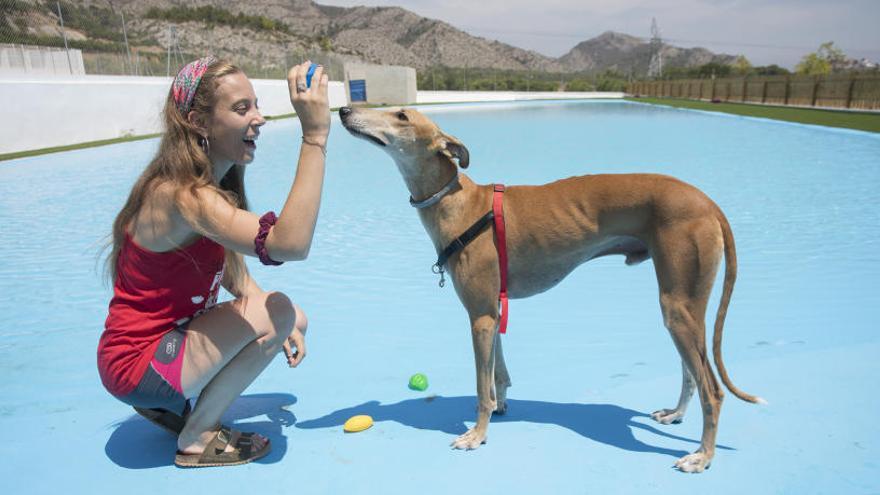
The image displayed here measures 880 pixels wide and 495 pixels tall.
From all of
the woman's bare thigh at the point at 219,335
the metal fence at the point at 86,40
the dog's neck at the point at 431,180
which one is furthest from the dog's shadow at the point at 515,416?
the metal fence at the point at 86,40

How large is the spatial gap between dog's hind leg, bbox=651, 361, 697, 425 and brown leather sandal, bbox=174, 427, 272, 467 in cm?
194

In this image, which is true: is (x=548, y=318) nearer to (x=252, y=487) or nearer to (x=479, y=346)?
(x=479, y=346)

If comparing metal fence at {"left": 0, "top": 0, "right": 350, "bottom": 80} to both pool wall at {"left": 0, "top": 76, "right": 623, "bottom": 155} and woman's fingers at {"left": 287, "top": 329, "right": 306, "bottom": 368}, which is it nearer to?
pool wall at {"left": 0, "top": 76, "right": 623, "bottom": 155}

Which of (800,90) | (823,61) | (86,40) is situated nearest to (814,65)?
(823,61)

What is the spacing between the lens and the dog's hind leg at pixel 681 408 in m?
2.86

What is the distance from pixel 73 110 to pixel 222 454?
17.0 m

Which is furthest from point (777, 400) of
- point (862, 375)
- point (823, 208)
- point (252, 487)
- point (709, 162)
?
point (709, 162)

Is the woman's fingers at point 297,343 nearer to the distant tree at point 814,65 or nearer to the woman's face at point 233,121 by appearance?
the woman's face at point 233,121

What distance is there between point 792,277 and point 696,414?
10.6ft

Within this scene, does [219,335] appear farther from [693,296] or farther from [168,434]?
[693,296]

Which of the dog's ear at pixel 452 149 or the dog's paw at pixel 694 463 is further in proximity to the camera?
the dog's ear at pixel 452 149

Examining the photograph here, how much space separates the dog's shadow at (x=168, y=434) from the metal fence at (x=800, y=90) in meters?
28.2

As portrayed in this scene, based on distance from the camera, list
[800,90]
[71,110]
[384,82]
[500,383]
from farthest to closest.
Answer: [384,82] < [800,90] < [71,110] < [500,383]

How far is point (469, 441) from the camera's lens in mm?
2750
